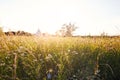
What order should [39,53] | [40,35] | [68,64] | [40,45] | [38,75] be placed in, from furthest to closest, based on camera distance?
1. [40,35]
2. [40,45]
3. [39,53]
4. [68,64]
5. [38,75]

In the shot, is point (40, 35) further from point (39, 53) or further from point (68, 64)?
point (68, 64)

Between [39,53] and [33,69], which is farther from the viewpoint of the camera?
[39,53]

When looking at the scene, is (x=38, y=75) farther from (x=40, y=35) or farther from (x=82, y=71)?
(x=40, y=35)

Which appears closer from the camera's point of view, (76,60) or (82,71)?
(82,71)

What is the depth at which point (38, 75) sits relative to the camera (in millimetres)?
4270

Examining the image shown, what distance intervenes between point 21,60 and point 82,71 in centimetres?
107

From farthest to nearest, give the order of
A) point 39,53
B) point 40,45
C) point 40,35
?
point 40,35
point 40,45
point 39,53

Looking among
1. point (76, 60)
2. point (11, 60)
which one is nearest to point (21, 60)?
point (11, 60)

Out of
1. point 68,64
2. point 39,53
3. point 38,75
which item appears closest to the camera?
point 38,75

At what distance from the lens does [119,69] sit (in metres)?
4.77

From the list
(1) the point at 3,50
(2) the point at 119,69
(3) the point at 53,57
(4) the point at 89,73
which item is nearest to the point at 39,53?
(3) the point at 53,57

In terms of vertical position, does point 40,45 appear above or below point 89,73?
above

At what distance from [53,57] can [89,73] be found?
75 centimetres

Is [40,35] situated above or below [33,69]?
above
